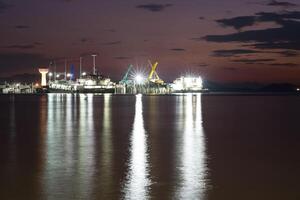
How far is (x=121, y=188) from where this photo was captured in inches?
463

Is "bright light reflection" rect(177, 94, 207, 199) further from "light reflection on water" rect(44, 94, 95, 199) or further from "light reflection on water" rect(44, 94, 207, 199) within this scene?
"light reflection on water" rect(44, 94, 95, 199)

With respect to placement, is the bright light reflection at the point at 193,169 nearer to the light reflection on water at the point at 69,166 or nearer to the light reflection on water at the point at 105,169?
the light reflection on water at the point at 105,169

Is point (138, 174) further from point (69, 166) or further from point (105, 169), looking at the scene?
point (69, 166)

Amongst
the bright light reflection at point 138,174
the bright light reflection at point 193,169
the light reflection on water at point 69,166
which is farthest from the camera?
the light reflection on water at point 69,166

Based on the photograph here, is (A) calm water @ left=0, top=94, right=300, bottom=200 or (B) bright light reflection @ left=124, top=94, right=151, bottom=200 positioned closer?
(B) bright light reflection @ left=124, top=94, right=151, bottom=200

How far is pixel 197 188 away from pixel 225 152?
6753 millimetres

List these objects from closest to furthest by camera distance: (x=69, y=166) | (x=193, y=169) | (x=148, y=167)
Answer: (x=193, y=169) → (x=148, y=167) → (x=69, y=166)

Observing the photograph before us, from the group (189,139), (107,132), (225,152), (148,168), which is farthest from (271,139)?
(148,168)

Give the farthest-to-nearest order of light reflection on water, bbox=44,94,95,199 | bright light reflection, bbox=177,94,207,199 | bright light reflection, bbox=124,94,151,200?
light reflection on water, bbox=44,94,95,199 < bright light reflection, bbox=177,94,207,199 < bright light reflection, bbox=124,94,151,200

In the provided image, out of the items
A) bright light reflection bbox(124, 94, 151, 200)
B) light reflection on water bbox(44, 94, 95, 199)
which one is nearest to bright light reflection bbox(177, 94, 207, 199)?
bright light reflection bbox(124, 94, 151, 200)

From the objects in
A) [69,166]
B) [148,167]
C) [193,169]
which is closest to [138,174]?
[148,167]

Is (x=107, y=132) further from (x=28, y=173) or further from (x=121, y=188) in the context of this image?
(x=121, y=188)

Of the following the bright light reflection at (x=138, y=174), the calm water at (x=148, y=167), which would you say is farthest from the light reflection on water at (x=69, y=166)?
the bright light reflection at (x=138, y=174)

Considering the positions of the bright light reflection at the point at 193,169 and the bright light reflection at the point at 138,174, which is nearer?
the bright light reflection at the point at 138,174
